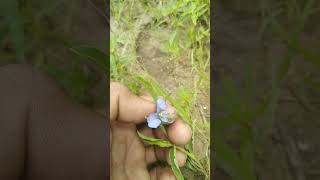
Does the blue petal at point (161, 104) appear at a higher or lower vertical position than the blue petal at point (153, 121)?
higher

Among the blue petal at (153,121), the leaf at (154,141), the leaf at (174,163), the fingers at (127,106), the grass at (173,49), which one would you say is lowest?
the leaf at (174,163)

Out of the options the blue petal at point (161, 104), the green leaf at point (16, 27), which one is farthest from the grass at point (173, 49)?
the green leaf at point (16, 27)

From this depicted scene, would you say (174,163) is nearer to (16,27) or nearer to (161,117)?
(161,117)
